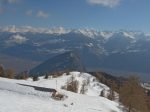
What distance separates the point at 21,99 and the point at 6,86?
803 cm

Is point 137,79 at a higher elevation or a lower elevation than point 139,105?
higher

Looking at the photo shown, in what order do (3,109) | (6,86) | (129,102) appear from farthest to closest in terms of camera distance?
(129,102) < (6,86) < (3,109)

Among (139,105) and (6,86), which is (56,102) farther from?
(139,105)

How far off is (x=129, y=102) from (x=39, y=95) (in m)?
34.5

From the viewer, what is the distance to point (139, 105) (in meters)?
76.6

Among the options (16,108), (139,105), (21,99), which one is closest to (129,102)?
(139,105)

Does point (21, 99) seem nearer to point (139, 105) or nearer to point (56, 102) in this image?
point (56, 102)

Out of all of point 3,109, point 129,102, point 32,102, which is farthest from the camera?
point 129,102

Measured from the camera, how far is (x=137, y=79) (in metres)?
79.8

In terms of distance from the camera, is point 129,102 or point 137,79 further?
point 137,79

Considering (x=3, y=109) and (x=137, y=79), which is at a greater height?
(x=137, y=79)

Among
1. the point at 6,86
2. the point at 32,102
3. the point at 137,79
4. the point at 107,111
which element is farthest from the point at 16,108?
the point at 137,79

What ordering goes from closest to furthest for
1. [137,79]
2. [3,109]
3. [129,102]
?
[3,109] → [129,102] → [137,79]

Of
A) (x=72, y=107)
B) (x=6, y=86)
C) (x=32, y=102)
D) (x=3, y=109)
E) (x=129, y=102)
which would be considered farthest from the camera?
(x=129, y=102)
